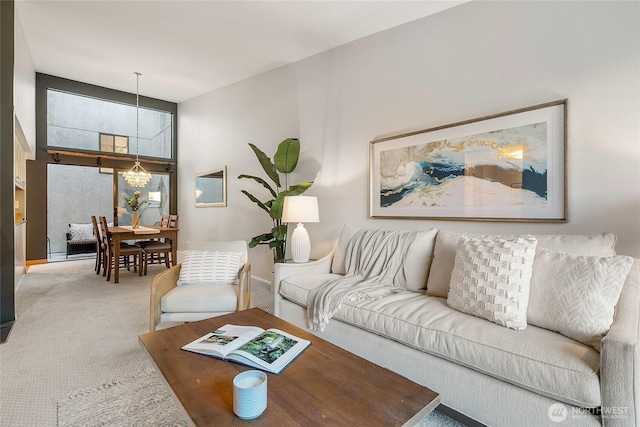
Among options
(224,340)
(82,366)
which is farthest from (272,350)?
(82,366)

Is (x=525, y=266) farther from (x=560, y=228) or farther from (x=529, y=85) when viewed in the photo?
(x=529, y=85)

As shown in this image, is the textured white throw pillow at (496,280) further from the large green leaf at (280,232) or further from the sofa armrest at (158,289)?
the large green leaf at (280,232)

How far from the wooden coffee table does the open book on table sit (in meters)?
0.03

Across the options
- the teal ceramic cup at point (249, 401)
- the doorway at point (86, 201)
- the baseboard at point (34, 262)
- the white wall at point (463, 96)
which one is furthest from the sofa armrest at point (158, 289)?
the baseboard at point (34, 262)

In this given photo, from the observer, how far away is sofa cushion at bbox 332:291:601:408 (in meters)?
1.22

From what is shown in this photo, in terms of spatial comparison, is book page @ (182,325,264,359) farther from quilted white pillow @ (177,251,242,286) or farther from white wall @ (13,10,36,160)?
white wall @ (13,10,36,160)

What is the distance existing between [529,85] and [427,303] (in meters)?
1.77

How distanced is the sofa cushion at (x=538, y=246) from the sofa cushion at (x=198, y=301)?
4.87 feet

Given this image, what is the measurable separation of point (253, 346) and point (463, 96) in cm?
251

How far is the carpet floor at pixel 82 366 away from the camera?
1.63 metres

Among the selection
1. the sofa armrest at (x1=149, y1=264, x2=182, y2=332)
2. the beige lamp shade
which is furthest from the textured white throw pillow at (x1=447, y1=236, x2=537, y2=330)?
the sofa armrest at (x1=149, y1=264, x2=182, y2=332)

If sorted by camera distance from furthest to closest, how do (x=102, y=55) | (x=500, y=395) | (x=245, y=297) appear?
(x=102, y=55) → (x=245, y=297) → (x=500, y=395)

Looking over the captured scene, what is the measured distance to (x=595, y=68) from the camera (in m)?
2.05

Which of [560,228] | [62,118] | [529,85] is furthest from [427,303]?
[62,118]
